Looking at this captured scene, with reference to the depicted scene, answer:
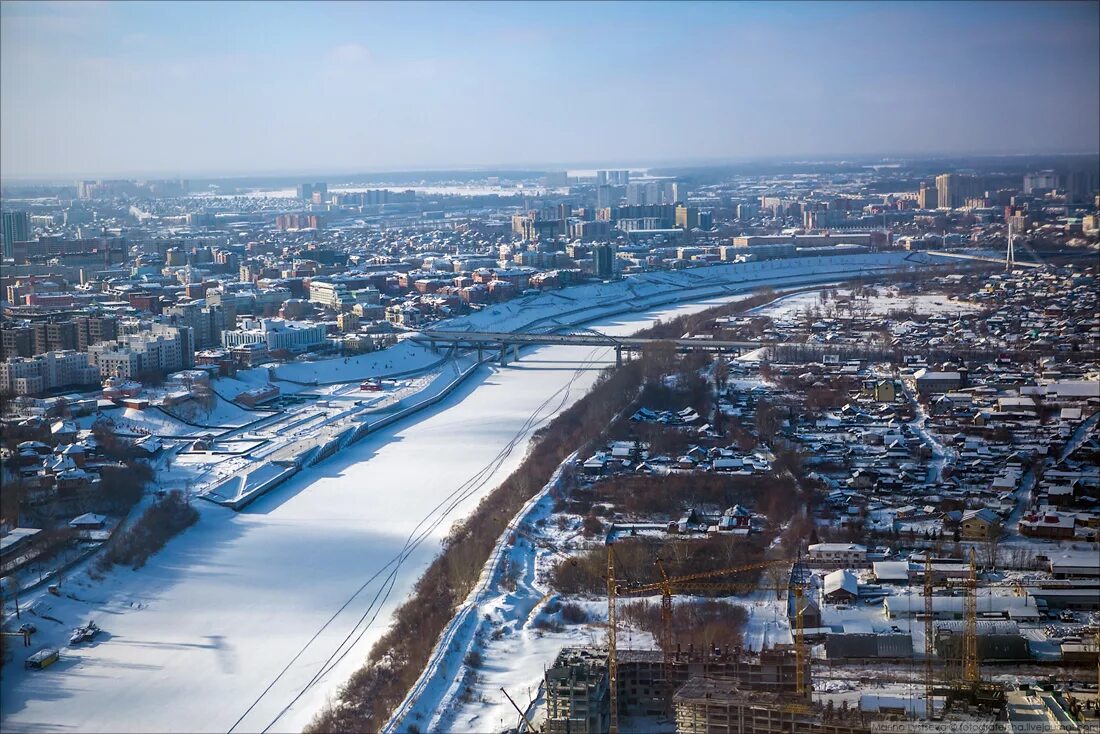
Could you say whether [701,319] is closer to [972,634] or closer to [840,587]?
[840,587]

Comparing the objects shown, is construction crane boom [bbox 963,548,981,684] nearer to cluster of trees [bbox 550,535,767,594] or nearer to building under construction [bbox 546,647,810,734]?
building under construction [bbox 546,647,810,734]

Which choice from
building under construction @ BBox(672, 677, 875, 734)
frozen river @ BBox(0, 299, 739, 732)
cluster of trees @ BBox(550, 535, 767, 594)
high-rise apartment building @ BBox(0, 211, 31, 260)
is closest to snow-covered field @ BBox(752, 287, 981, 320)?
frozen river @ BBox(0, 299, 739, 732)

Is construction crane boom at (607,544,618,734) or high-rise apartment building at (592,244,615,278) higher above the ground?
high-rise apartment building at (592,244,615,278)

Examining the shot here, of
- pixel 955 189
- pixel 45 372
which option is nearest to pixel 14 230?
pixel 45 372

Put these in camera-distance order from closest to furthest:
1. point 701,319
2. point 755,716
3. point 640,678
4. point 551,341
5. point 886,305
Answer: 1. point 755,716
2. point 640,678
3. point 551,341
4. point 701,319
5. point 886,305

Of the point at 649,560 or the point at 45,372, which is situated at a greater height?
the point at 45,372

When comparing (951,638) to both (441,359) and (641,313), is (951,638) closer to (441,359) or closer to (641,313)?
(441,359)

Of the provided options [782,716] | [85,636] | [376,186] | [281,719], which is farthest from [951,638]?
[376,186]

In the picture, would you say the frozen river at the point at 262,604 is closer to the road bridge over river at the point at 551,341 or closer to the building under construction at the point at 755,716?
the building under construction at the point at 755,716
